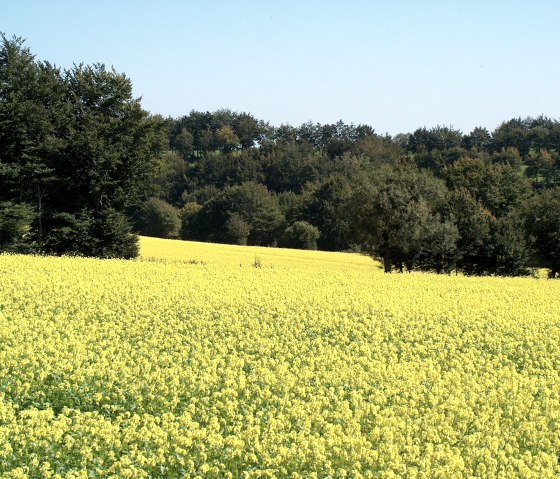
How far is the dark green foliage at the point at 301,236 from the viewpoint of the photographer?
301 feet

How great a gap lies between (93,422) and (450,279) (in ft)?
79.0

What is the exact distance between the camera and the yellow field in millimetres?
10039

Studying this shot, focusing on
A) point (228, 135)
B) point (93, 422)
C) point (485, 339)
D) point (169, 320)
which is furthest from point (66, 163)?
point (228, 135)

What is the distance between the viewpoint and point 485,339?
19.1 m

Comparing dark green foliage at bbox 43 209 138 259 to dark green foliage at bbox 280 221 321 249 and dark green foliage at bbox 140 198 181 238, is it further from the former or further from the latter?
dark green foliage at bbox 140 198 181 238

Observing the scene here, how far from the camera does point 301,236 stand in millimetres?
92000

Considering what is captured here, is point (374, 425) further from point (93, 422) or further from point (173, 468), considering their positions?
point (93, 422)

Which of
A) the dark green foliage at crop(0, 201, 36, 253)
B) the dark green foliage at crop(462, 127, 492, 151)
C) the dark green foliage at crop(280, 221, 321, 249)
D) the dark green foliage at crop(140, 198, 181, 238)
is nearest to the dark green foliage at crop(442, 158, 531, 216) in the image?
the dark green foliage at crop(280, 221, 321, 249)

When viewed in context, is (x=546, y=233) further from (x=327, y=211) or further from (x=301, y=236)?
(x=327, y=211)

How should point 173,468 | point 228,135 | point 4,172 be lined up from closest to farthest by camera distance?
point 173,468
point 4,172
point 228,135

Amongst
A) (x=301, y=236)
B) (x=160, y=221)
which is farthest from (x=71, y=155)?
(x=160, y=221)

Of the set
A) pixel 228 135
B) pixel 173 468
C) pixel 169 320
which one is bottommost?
pixel 173 468

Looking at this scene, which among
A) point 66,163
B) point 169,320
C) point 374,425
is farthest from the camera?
point 66,163

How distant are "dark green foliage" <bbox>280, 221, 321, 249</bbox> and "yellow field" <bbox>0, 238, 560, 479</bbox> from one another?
66.0 metres
